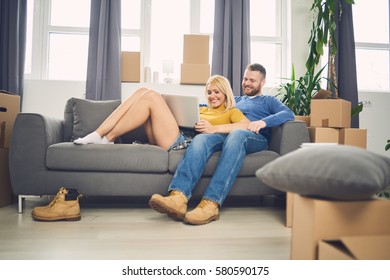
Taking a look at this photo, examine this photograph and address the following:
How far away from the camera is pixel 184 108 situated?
2.08 m

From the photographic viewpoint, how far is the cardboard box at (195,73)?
3.44 metres

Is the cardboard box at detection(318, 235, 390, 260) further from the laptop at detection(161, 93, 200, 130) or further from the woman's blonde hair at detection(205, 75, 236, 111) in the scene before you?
the woman's blonde hair at detection(205, 75, 236, 111)

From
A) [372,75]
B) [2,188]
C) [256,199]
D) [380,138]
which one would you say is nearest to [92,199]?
[2,188]

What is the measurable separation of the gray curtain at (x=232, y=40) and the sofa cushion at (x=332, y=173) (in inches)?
106

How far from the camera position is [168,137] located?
209 cm

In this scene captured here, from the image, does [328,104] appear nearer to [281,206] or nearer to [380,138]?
[281,206]

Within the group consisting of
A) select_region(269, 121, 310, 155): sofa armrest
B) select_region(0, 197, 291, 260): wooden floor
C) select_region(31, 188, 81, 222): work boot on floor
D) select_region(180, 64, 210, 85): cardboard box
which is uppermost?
select_region(180, 64, 210, 85): cardboard box

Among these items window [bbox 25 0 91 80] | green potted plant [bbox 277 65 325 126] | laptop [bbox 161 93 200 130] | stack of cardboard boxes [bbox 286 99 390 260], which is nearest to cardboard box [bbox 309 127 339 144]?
laptop [bbox 161 93 200 130]

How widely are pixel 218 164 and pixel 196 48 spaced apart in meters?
1.86

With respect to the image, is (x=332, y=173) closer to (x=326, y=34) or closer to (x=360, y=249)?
(x=360, y=249)

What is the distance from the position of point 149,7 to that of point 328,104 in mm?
2475

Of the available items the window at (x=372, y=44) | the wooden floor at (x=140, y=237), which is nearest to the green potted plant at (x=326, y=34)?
the window at (x=372, y=44)

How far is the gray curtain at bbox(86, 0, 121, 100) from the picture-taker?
3.44 m

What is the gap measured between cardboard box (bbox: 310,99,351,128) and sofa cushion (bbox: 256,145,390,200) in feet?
4.11
